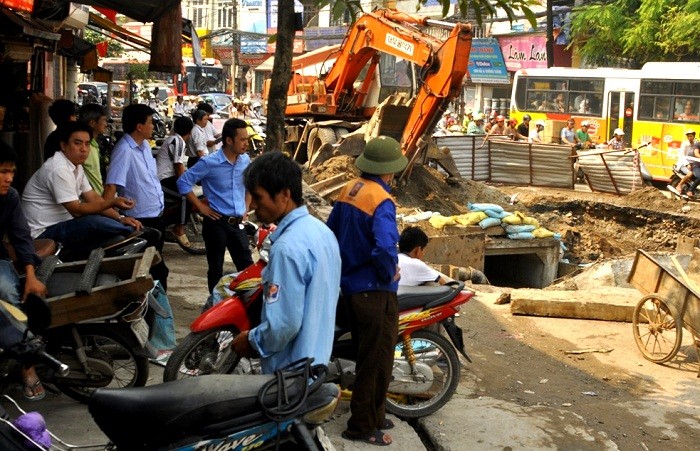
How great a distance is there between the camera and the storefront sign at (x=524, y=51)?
41.0 m

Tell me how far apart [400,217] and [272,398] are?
10319 mm

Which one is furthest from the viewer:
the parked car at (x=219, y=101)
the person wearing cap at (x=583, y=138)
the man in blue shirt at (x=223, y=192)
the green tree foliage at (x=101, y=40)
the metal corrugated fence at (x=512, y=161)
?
the parked car at (x=219, y=101)

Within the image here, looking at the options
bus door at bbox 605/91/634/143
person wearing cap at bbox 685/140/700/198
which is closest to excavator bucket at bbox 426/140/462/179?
person wearing cap at bbox 685/140/700/198

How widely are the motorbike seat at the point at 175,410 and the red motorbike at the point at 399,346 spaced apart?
1950mm

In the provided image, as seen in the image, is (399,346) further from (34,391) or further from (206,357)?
(34,391)

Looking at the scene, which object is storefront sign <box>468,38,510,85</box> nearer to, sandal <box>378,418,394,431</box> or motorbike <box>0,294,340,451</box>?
sandal <box>378,418,394,431</box>

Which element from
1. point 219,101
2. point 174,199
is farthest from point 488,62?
point 174,199

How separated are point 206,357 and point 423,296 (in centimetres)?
147

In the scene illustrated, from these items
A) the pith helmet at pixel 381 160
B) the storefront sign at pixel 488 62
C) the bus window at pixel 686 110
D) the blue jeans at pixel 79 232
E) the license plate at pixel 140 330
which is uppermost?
the storefront sign at pixel 488 62

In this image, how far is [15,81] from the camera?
10.8 metres

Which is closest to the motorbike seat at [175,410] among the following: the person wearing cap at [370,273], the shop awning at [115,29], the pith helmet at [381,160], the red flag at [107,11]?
the person wearing cap at [370,273]

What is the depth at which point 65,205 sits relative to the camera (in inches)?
237

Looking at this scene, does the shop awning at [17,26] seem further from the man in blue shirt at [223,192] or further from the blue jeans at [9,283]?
the blue jeans at [9,283]

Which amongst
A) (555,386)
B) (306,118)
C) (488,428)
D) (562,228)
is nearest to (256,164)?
(488,428)
